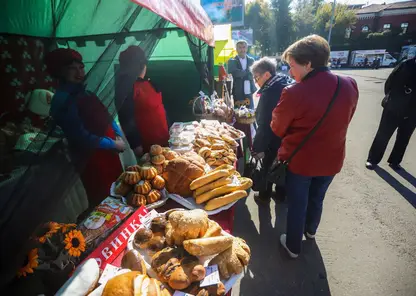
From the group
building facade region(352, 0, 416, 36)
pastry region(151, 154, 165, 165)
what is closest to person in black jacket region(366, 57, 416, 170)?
pastry region(151, 154, 165, 165)

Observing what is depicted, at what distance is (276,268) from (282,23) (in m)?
43.9

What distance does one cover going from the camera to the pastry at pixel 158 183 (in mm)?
1698

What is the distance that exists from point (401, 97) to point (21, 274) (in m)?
5.11

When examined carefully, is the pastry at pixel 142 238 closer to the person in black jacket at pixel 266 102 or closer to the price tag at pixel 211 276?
the price tag at pixel 211 276

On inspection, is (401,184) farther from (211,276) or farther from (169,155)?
(211,276)

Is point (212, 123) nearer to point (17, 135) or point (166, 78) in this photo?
point (17, 135)

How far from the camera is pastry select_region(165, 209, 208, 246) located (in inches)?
44.3

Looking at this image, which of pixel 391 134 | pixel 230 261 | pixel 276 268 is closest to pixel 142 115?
pixel 230 261

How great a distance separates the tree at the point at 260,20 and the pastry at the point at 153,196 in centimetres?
4408

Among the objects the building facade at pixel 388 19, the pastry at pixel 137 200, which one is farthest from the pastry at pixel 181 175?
the building facade at pixel 388 19

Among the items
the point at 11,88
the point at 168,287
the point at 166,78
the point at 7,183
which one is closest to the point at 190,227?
the point at 168,287

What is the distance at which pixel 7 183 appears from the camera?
930mm

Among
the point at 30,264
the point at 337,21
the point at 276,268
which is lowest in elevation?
the point at 276,268

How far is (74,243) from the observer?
3.50 feet
